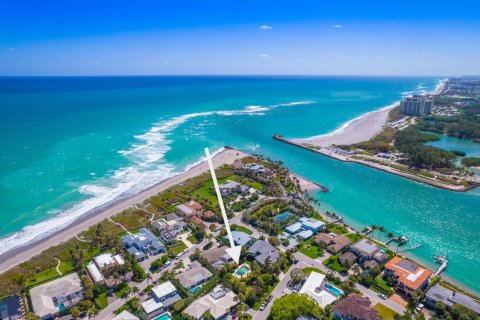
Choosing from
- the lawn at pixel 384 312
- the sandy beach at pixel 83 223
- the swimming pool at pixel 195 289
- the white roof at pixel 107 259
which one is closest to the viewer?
the lawn at pixel 384 312

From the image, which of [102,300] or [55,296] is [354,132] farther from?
[55,296]

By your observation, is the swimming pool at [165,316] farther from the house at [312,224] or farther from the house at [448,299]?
the house at [448,299]

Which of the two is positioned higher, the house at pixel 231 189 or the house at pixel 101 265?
the house at pixel 231 189

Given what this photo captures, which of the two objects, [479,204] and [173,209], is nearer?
[173,209]

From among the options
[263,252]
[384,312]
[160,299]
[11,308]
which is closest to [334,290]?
[384,312]

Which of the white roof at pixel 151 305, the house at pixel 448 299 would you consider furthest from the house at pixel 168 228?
the house at pixel 448 299

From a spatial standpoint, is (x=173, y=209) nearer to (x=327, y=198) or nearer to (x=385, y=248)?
(x=327, y=198)

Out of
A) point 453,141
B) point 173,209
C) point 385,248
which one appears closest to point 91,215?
point 173,209
